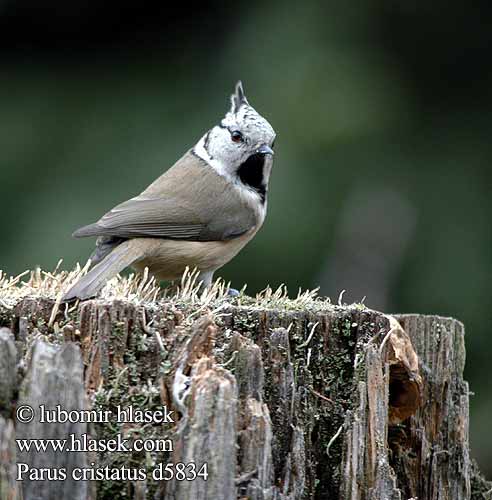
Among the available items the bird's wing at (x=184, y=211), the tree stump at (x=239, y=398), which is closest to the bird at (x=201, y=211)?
the bird's wing at (x=184, y=211)

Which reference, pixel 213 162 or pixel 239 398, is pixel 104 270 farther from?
pixel 213 162

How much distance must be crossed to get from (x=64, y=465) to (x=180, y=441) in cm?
33

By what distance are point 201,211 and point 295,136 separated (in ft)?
6.32

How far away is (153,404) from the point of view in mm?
3051

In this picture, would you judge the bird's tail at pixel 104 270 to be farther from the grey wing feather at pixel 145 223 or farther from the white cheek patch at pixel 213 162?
the white cheek patch at pixel 213 162

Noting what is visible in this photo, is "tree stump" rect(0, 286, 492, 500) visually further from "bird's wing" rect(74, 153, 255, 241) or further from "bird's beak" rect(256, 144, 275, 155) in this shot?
"bird's beak" rect(256, 144, 275, 155)

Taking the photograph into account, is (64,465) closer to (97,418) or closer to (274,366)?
(97,418)

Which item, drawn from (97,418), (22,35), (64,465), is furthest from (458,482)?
(22,35)

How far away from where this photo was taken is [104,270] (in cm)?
418

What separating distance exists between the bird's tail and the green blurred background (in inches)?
64.0

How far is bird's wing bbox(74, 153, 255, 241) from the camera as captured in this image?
4961 millimetres

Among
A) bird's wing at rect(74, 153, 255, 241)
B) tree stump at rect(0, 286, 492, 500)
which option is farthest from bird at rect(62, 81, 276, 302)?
tree stump at rect(0, 286, 492, 500)

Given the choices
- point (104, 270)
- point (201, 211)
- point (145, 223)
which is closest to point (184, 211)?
point (201, 211)

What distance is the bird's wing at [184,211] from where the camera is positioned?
16.3 feet
